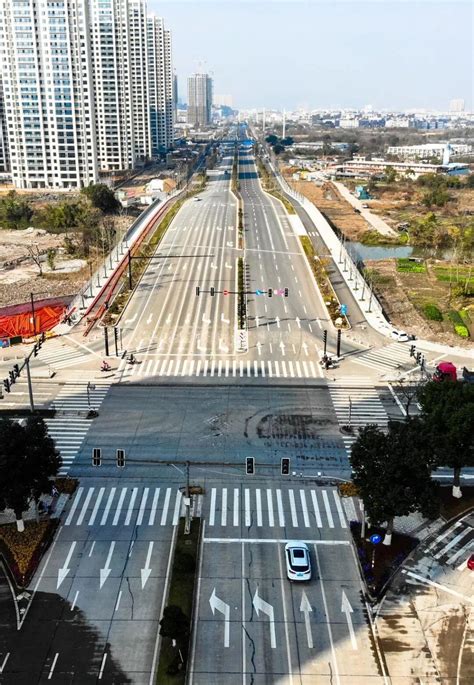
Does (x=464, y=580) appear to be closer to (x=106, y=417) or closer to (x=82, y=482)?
(x=82, y=482)

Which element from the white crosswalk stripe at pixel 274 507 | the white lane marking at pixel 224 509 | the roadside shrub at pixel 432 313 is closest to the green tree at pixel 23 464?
the white crosswalk stripe at pixel 274 507

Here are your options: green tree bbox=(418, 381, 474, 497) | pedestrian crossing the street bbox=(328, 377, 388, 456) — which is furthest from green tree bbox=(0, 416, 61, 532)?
pedestrian crossing the street bbox=(328, 377, 388, 456)

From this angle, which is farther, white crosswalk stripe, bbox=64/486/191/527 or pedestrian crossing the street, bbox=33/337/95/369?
pedestrian crossing the street, bbox=33/337/95/369

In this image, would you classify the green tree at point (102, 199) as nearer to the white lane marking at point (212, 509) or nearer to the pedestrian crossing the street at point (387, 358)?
the pedestrian crossing the street at point (387, 358)

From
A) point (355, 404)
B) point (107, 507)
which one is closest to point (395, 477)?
point (107, 507)

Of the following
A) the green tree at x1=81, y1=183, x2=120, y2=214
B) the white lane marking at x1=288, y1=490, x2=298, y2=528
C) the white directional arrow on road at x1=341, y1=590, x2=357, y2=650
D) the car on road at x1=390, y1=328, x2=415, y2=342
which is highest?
the green tree at x1=81, y1=183, x2=120, y2=214

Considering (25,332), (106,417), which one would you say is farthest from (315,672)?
(25,332)

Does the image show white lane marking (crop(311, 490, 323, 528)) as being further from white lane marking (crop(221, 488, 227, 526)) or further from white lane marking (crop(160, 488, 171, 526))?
white lane marking (crop(160, 488, 171, 526))

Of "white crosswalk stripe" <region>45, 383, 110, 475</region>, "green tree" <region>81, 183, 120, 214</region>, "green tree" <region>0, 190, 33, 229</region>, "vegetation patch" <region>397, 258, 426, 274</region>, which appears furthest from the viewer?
"green tree" <region>81, 183, 120, 214</region>
